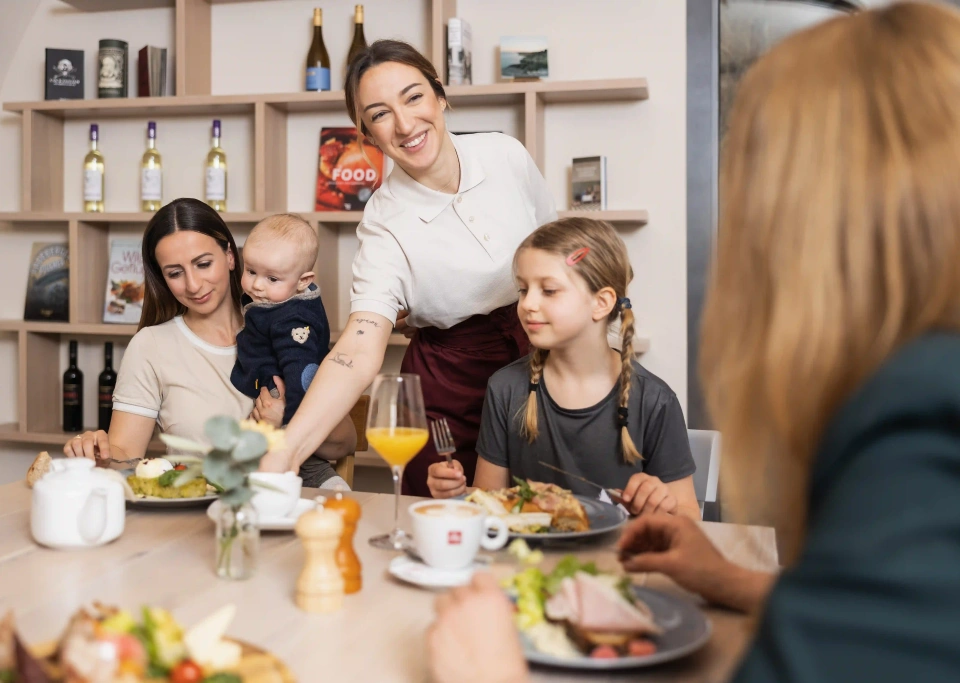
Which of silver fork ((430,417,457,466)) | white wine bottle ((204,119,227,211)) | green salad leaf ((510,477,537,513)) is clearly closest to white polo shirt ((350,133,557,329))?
silver fork ((430,417,457,466))

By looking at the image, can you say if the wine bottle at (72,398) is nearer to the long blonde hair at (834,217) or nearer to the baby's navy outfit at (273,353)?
the baby's navy outfit at (273,353)

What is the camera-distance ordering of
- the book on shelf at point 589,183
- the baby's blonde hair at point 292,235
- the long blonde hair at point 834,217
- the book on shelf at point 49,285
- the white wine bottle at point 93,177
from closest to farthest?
1. the long blonde hair at point 834,217
2. the baby's blonde hair at point 292,235
3. the book on shelf at point 589,183
4. the white wine bottle at point 93,177
5. the book on shelf at point 49,285

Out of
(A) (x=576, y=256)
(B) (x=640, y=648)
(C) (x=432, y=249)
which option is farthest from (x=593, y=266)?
(B) (x=640, y=648)

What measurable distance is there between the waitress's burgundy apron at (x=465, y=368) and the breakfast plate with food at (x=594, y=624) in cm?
132

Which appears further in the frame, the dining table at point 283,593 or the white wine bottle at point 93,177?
the white wine bottle at point 93,177

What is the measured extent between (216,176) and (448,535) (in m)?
2.57

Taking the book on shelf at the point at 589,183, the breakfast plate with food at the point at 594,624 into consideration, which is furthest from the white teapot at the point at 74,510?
the book on shelf at the point at 589,183

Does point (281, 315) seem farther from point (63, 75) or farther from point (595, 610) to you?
point (63, 75)

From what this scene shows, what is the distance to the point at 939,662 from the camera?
486mm

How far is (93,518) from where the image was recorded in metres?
1.20

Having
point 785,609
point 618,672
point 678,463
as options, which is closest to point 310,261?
point 678,463

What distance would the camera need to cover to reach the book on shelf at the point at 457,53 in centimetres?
303

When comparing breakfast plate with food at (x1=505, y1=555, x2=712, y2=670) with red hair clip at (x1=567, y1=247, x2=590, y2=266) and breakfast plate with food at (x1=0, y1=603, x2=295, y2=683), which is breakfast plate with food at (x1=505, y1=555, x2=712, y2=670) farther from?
red hair clip at (x1=567, y1=247, x2=590, y2=266)

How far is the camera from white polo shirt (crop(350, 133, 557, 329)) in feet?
6.83
